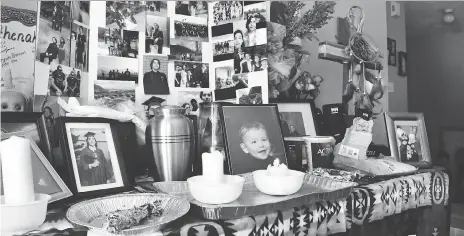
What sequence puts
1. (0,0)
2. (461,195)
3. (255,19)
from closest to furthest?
(0,0) < (255,19) < (461,195)

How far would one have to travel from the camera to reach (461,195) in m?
1.86

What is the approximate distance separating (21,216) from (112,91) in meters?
0.56

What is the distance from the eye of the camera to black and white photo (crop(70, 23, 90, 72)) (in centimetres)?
99

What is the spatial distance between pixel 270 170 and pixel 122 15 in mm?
707

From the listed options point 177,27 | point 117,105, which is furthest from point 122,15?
point 117,105

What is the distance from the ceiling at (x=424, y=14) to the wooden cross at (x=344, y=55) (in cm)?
67

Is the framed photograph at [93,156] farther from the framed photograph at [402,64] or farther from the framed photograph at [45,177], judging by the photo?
the framed photograph at [402,64]

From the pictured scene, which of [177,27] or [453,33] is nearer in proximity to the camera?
[177,27]

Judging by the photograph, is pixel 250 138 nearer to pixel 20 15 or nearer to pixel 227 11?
pixel 227 11

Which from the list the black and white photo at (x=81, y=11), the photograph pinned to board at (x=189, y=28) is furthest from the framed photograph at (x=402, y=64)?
the black and white photo at (x=81, y=11)

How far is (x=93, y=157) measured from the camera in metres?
0.81

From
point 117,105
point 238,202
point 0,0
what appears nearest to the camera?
point 238,202

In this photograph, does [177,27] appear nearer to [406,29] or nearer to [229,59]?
[229,59]

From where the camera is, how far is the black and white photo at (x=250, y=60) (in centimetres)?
119
